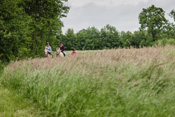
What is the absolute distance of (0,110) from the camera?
319cm

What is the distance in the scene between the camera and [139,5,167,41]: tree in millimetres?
42906

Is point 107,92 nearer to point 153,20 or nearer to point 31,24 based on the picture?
point 31,24

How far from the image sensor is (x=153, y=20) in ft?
142

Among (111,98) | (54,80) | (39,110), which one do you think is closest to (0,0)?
(54,80)

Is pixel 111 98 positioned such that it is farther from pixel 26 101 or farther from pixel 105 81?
pixel 26 101

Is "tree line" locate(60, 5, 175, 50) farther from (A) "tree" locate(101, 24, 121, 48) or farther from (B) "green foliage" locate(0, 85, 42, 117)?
(B) "green foliage" locate(0, 85, 42, 117)

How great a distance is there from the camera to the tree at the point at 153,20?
141 ft

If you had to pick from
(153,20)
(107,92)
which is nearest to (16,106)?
(107,92)

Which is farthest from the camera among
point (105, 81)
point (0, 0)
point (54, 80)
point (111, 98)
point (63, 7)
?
point (63, 7)

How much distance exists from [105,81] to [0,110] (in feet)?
7.90

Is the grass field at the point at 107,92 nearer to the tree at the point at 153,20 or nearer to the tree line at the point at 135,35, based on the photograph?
the tree line at the point at 135,35

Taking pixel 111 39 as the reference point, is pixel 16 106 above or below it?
below

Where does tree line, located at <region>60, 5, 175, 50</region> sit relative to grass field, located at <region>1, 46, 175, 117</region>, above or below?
above

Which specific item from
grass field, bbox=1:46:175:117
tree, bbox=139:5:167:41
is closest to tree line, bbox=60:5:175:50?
tree, bbox=139:5:167:41
